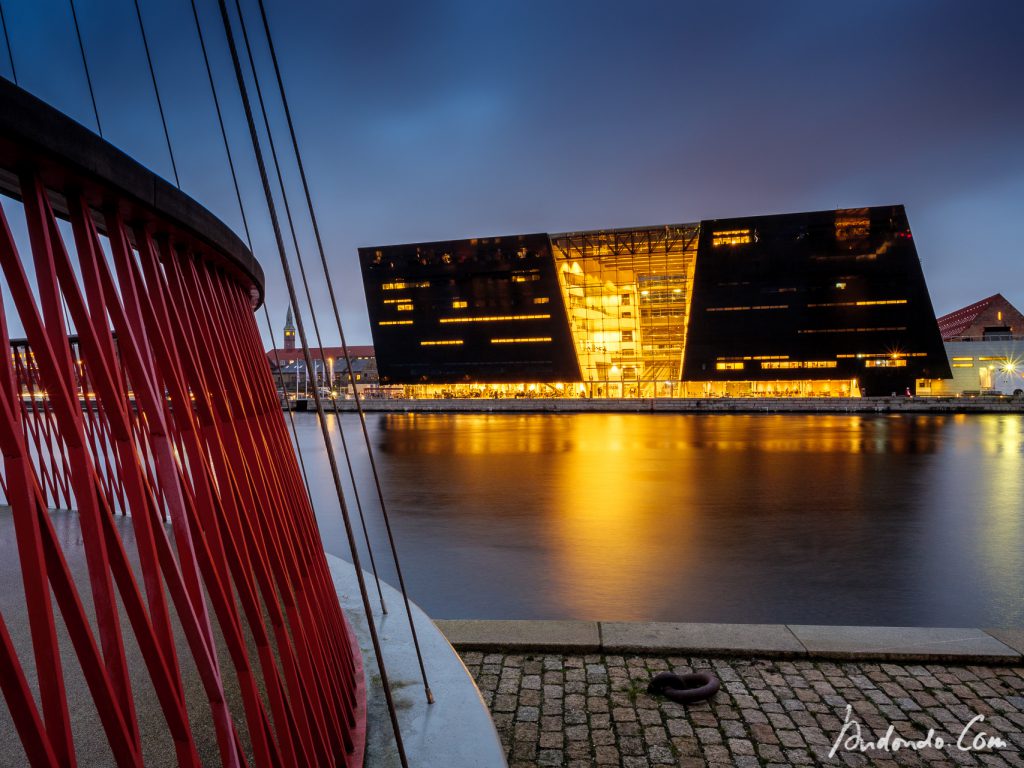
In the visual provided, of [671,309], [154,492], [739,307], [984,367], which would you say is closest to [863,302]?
[739,307]

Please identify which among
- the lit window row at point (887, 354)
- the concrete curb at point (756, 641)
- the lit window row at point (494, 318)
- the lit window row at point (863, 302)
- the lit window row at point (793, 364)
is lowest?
the lit window row at point (887, 354)

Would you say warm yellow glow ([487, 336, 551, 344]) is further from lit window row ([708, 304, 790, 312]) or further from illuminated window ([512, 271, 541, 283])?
lit window row ([708, 304, 790, 312])

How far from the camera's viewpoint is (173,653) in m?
1.76

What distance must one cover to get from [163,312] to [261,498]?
3.11ft

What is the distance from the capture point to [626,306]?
7719cm

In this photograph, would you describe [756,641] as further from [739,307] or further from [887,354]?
[887,354]

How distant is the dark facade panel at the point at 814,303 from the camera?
2653 inches

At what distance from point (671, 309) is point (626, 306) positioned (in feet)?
18.9

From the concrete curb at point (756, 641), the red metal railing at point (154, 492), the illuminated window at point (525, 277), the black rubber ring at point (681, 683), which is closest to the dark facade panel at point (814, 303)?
the illuminated window at point (525, 277)

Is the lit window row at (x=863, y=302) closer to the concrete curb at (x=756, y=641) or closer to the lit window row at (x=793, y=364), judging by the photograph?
the lit window row at (x=793, y=364)

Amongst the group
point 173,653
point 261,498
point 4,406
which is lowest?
point 173,653

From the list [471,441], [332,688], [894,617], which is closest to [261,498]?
[332,688]

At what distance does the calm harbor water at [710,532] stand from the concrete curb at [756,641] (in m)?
2.20

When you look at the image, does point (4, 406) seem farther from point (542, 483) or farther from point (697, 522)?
point (542, 483)
